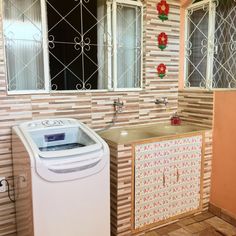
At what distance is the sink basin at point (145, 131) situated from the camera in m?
2.36

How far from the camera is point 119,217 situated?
6.81 feet

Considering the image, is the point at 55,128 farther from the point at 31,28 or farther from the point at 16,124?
the point at 31,28

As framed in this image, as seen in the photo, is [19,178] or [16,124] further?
[16,124]

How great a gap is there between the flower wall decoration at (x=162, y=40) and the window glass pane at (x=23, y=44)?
47.3 inches

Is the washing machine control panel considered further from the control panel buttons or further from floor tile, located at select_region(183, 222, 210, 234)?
floor tile, located at select_region(183, 222, 210, 234)

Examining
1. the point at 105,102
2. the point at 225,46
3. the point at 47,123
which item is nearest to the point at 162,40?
the point at 225,46

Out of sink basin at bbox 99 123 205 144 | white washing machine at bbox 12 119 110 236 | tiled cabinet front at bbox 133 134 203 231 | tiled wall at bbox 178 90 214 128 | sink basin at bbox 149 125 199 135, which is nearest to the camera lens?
white washing machine at bbox 12 119 110 236

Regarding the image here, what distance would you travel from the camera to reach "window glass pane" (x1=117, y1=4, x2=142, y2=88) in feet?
8.23

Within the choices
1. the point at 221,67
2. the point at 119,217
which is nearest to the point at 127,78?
the point at 221,67

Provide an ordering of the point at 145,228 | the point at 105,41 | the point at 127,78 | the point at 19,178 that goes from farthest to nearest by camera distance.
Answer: the point at 127,78 → the point at 105,41 → the point at 145,228 → the point at 19,178

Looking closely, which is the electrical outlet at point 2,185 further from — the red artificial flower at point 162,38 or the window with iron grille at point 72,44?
the red artificial flower at point 162,38

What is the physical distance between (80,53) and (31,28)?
455mm

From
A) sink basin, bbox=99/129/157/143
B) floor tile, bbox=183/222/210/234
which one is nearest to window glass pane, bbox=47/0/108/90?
sink basin, bbox=99/129/157/143

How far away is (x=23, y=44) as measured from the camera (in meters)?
2.08
